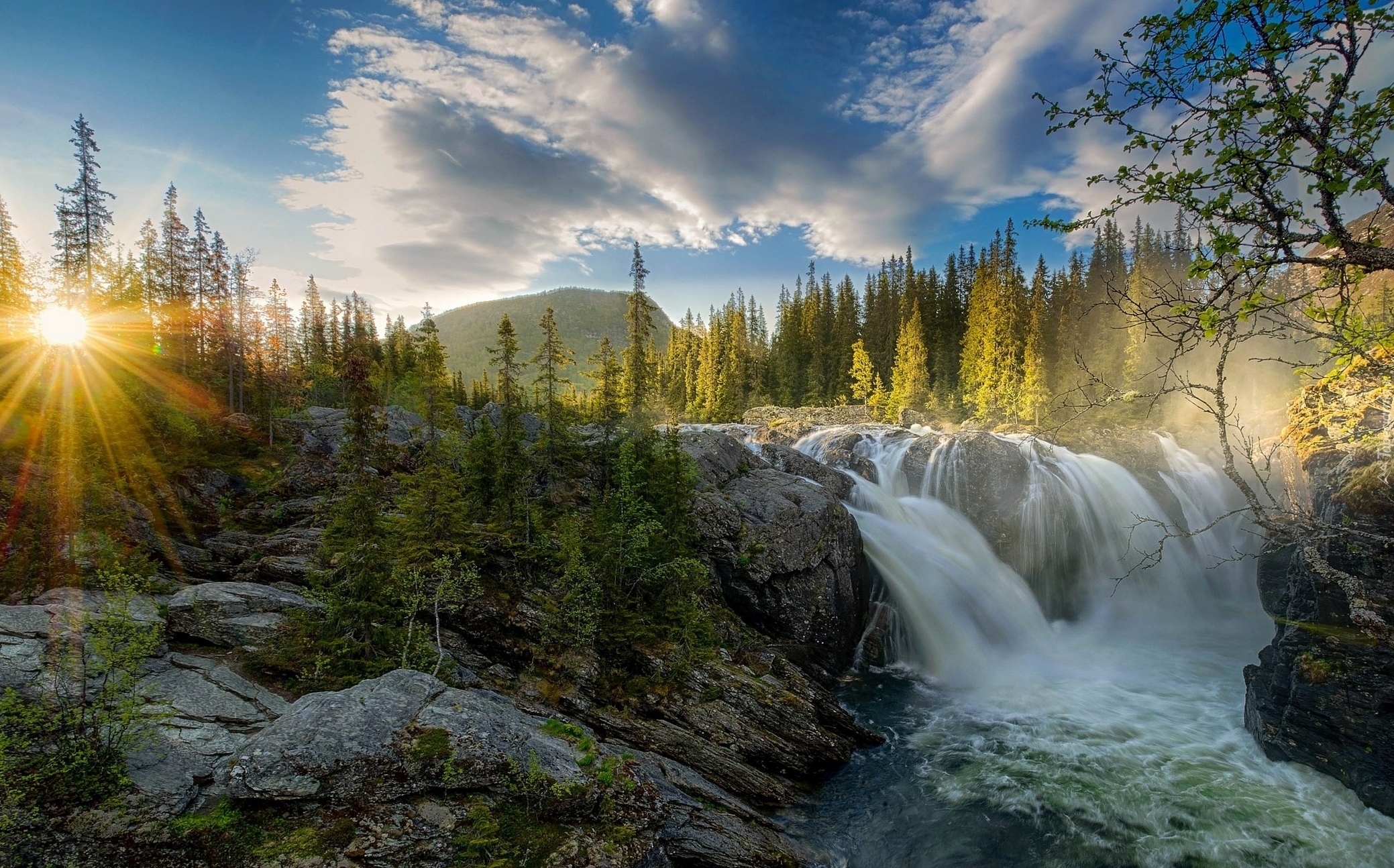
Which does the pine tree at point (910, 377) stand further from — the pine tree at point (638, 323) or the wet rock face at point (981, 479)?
the pine tree at point (638, 323)

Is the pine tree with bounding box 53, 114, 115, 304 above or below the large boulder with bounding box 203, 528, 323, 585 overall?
above

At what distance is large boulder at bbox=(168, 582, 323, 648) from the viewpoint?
11.6 metres

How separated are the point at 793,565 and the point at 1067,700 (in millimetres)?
9948

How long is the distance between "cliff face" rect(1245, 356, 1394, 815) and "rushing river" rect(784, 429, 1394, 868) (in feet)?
2.31

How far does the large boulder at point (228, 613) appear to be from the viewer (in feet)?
38.0

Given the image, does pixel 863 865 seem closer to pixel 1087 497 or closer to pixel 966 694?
pixel 966 694

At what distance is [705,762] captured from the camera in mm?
13102

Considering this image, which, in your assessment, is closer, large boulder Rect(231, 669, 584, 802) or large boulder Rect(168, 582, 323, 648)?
large boulder Rect(231, 669, 584, 802)

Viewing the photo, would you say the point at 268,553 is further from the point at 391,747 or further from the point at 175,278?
the point at 175,278

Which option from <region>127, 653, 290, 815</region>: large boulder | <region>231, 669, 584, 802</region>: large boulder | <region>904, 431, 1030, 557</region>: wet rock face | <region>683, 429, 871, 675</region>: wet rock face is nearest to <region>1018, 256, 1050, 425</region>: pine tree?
<region>904, 431, 1030, 557</region>: wet rock face

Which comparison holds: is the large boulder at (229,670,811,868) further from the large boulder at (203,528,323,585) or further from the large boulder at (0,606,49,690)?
the large boulder at (203,528,323,585)

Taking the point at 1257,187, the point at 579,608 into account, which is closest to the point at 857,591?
the point at 579,608

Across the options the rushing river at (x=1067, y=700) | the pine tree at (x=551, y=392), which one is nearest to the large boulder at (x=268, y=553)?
the pine tree at (x=551, y=392)

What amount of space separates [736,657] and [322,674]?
10807 mm
